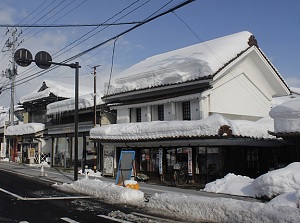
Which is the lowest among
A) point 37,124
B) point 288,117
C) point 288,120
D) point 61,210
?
point 61,210

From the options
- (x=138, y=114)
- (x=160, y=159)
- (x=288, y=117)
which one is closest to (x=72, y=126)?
(x=138, y=114)

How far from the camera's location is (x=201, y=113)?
19.1 m

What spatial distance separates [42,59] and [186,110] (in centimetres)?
927

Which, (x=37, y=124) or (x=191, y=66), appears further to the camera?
(x=37, y=124)

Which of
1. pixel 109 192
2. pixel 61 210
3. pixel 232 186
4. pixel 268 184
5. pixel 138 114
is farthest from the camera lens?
pixel 138 114

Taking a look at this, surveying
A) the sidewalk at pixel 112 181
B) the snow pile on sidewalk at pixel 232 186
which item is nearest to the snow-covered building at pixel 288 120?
the snow pile on sidewalk at pixel 232 186

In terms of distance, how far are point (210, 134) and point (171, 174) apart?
4.52 metres

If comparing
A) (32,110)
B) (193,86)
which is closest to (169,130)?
(193,86)

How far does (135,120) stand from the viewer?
2394 centimetres

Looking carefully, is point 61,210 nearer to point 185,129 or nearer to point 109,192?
point 109,192

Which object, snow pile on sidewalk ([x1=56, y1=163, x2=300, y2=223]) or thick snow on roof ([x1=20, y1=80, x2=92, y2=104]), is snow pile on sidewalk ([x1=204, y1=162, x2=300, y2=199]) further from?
thick snow on roof ([x1=20, y1=80, x2=92, y2=104])

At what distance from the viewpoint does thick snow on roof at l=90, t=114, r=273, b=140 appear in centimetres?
1650

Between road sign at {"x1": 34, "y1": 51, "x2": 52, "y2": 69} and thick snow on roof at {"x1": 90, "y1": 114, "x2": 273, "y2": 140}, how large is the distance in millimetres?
6830

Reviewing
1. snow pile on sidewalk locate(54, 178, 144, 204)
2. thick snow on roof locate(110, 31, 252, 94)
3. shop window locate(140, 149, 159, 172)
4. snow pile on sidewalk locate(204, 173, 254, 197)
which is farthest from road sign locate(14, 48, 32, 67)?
snow pile on sidewalk locate(204, 173, 254, 197)
